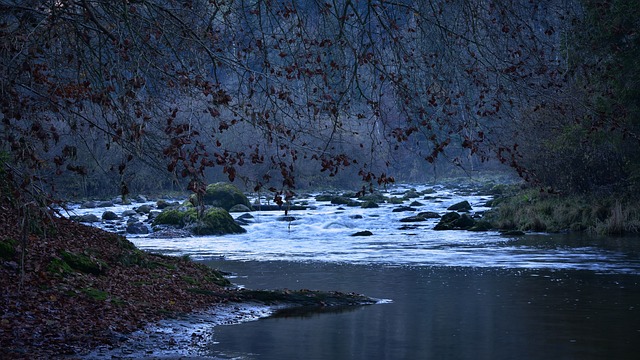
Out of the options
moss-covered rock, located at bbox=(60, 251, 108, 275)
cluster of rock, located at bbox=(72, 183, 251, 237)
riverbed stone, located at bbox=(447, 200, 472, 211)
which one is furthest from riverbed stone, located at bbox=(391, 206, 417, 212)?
moss-covered rock, located at bbox=(60, 251, 108, 275)

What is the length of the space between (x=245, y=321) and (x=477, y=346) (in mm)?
3563

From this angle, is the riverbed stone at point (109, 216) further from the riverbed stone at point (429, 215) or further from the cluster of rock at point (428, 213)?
the riverbed stone at point (429, 215)

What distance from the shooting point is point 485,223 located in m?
32.0

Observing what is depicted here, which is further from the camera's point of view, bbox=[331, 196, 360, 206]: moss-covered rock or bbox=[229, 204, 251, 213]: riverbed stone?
bbox=[331, 196, 360, 206]: moss-covered rock

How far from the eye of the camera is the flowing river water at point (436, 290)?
11164mm

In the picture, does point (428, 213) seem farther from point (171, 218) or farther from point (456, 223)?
point (171, 218)

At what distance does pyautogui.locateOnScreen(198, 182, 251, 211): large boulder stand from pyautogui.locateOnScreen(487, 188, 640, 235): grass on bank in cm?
1324

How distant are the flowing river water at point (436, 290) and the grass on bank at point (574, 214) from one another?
1697 mm

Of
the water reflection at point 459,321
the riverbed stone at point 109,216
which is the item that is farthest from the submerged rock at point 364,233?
the riverbed stone at point 109,216

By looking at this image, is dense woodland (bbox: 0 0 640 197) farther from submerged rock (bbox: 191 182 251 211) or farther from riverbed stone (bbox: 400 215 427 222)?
submerged rock (bbox: 191 182 251 211)

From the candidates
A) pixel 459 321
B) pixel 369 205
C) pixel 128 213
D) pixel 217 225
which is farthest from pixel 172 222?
pixel 459 321

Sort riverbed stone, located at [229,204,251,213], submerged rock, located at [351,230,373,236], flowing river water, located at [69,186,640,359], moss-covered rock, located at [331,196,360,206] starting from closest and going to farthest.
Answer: flowing river water, located at [69,186,640,359] → submerged rock, located at [351,230,373,236] → riverbed stone, located at [229,204,251,213] → moss-covered rock, located at [331,196,360,206]

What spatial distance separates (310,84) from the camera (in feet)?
53.8

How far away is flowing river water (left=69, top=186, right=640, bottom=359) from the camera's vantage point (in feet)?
36.6
